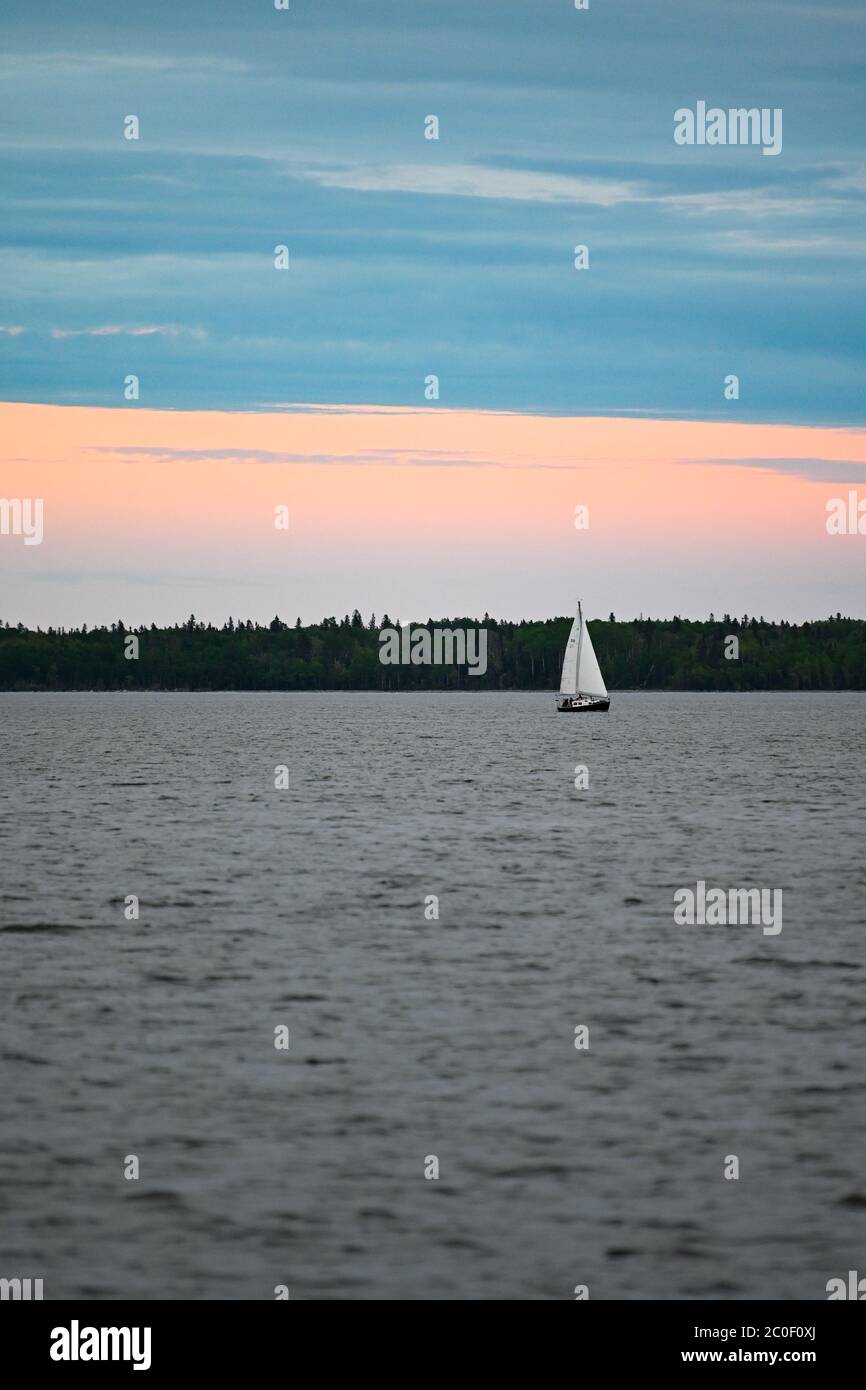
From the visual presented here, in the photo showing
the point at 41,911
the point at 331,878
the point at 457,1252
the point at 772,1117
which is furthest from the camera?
the point at 331,878

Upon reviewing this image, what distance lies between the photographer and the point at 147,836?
69.4m

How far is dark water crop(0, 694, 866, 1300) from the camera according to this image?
18.3 m

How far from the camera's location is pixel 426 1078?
2541cm

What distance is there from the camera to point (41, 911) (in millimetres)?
44781

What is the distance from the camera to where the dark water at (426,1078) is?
1827cm

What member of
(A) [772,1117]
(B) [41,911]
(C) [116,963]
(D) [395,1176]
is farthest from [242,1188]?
(B) [41,911]

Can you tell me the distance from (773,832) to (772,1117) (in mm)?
48837

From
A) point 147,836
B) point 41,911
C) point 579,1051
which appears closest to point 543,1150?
point 579,1051

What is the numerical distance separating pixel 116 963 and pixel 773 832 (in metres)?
41.0

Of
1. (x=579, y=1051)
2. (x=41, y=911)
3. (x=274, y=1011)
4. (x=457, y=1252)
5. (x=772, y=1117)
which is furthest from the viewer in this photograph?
(x=41, y=911)

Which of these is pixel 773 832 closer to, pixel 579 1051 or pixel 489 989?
pixel 489 989
